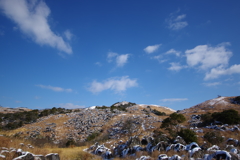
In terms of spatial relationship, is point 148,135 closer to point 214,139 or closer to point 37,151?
point 214,139

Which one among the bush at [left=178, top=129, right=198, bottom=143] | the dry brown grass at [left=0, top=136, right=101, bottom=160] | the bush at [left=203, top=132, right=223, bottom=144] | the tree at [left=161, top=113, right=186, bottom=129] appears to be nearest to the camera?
the dry brown grass at [left=0, top=136, right=101, bottom=160]

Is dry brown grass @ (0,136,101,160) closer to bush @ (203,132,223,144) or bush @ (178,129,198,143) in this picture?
bush @ (178,129,198,143)

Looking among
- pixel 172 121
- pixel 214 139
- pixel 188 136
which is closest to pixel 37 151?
pixel 188 136

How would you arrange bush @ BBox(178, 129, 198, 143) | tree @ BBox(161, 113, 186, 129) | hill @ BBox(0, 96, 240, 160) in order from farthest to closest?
1. tree @ BBox(161, 113, 186, 129)
2. bush @ BBox(178, 129, 198, 143)
3. hill @ BBox(0, 96, 240, 160)

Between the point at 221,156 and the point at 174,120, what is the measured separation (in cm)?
1674

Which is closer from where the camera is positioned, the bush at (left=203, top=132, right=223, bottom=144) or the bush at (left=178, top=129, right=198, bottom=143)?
the bush at (left=203, top=132, right=223, bottom=144)

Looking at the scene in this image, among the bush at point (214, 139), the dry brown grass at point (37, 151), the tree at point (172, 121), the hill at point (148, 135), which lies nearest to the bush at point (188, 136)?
the hill at point (148, 135)

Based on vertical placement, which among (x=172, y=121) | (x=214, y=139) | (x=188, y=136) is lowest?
(x=214, y=139)

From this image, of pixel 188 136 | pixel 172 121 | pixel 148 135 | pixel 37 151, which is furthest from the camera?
pixel 172 121

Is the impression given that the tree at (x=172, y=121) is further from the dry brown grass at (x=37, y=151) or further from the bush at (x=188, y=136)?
the dry brown grass at (x=37, y=151)

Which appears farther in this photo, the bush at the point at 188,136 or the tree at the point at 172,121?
the tree at the point at 172,121

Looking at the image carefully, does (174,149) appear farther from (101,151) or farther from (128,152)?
(101,151)

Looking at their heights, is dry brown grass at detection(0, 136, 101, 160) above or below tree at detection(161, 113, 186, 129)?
below

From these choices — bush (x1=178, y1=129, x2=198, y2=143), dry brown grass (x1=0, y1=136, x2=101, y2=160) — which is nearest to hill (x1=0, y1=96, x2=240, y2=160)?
bush (x1=178, y1=129, x2=198, y2=143)
